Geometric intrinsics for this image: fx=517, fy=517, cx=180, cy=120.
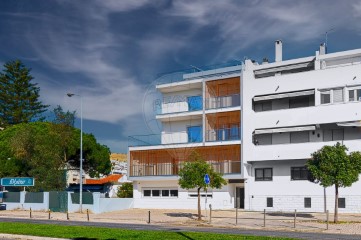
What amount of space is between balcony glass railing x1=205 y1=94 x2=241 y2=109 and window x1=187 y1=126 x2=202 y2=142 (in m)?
2.86

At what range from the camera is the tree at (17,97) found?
271ft

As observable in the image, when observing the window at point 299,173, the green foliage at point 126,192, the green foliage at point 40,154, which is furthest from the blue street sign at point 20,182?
the window at point 299,173

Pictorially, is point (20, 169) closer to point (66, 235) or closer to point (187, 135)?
point (187, 135)

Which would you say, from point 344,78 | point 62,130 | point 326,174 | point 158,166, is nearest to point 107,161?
point 62,130

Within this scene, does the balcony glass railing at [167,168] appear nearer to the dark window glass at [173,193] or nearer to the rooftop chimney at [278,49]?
the dark window glass at [173,193]

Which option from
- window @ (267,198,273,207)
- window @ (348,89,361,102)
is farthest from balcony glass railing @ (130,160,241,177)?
window @ (348,89,361,102)

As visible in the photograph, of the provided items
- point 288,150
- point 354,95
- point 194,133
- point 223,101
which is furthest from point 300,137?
point 194,133

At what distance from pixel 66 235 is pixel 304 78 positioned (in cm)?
2641

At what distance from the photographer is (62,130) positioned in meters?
53.5

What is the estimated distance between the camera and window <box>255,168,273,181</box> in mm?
44141

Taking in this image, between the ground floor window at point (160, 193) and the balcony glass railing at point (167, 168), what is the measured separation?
1.68 metres

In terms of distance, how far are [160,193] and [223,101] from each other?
10698 mm

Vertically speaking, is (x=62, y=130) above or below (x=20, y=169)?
above

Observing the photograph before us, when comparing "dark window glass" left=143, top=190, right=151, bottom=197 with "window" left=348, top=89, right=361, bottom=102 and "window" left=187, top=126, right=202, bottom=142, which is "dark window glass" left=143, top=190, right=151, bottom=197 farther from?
"window" left=348, top=89, right=361, bottom=102
